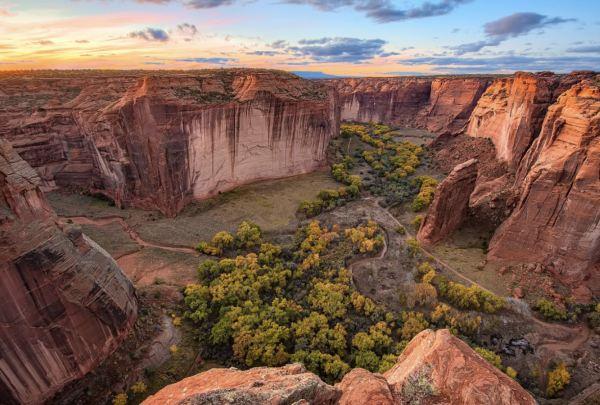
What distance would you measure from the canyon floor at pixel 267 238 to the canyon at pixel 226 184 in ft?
4.61

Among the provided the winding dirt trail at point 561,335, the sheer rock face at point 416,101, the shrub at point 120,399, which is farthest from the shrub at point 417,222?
the sheer rock face at point 416,101

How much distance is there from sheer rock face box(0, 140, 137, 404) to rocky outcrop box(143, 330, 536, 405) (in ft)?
34.7

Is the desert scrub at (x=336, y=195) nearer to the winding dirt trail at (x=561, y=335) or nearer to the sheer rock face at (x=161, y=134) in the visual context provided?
the sheer rock face at (x=161, y=134)

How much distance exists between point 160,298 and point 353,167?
41.6 meters

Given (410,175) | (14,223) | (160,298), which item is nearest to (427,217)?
(410,175)

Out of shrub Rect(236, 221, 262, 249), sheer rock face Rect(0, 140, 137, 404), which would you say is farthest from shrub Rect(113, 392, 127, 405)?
shrub Rect(236, 221, 262, 249)

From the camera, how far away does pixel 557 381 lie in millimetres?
19875

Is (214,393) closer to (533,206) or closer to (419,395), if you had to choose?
(419,395)

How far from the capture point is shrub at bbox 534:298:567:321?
25234 millimetres

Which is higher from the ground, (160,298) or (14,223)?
(14,223)

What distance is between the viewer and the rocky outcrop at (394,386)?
8.55 m

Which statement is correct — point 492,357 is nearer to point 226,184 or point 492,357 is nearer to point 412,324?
point 412,324

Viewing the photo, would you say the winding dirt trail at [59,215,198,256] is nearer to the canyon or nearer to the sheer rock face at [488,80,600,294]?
the canyon

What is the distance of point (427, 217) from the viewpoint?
34750 millimetres
